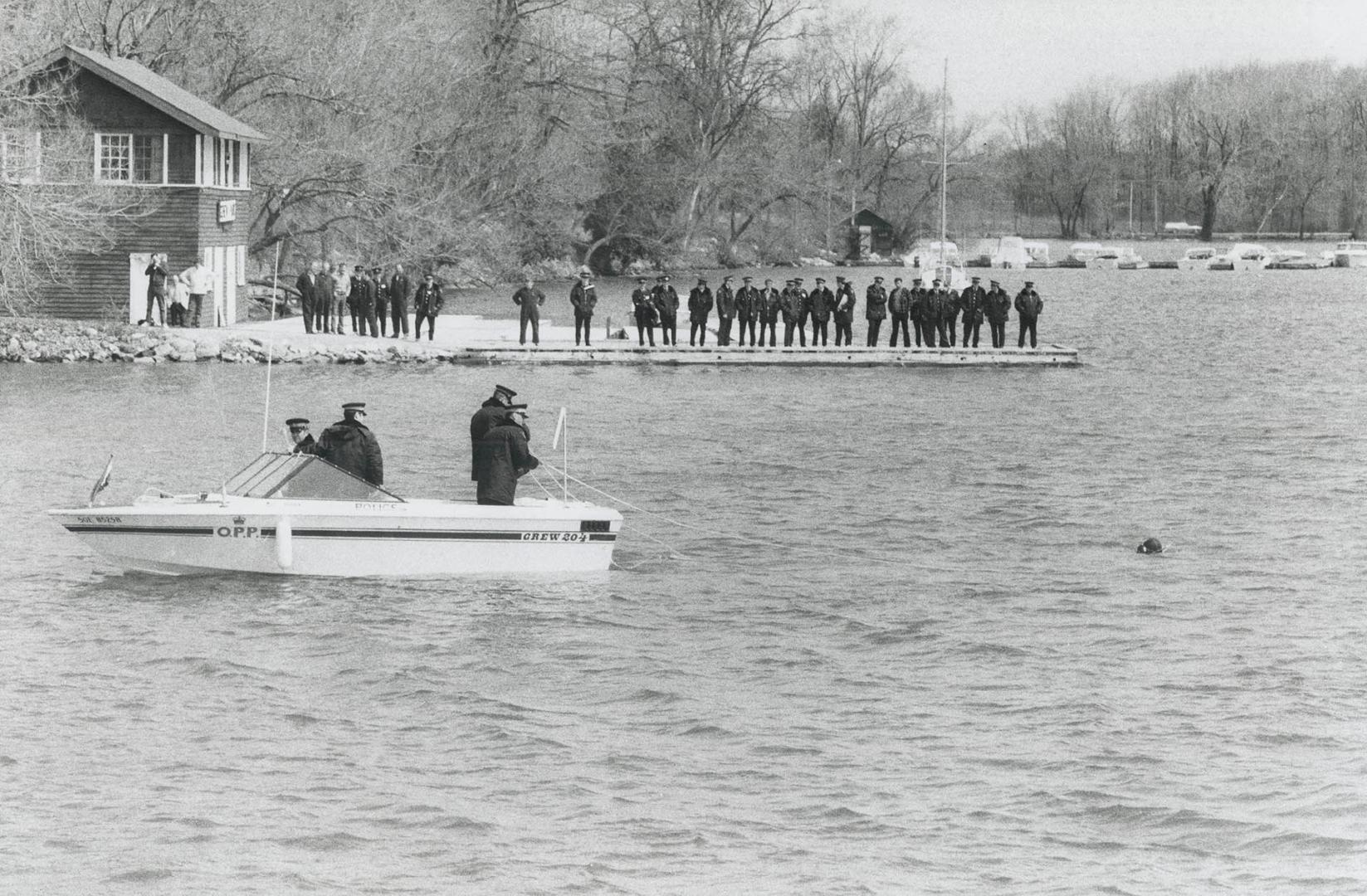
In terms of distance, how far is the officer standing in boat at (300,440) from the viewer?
20891 mm

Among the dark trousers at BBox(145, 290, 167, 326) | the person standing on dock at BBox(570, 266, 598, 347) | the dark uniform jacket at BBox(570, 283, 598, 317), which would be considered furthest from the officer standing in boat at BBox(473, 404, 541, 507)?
the dark trousers at BBox(145, 290, 167, 326)

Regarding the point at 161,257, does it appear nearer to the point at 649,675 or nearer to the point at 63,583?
the point at 63,583

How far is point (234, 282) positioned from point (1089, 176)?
13256 centimetres

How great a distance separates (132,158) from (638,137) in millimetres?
49180

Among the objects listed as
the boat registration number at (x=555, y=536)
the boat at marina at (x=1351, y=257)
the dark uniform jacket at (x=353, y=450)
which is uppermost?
the boat at marina at (x=1351, y=257)

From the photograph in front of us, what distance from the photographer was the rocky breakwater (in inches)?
1832

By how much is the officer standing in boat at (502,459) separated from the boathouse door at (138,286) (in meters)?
29.8

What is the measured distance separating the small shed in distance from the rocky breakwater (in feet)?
290

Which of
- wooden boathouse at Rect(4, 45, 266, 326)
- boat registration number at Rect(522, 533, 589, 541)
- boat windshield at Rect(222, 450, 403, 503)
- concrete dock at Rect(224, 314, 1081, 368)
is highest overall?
wooden boathouse at Rect(4, 45, 266, 326)

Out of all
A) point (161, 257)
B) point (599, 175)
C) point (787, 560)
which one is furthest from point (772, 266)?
point (787, 560)

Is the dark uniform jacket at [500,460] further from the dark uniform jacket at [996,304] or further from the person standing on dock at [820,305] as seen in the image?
the person standing on dock at [820,305]

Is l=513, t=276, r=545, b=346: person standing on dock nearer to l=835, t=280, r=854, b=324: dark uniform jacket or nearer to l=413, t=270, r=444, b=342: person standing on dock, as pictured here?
l=413, t=270, r=444, b=342: person standing on dock

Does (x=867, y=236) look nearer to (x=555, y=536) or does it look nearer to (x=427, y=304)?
(x=427, y=304)

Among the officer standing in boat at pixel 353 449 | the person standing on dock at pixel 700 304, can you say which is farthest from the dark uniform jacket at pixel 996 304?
the officer standing in boat at pixel 353 449
